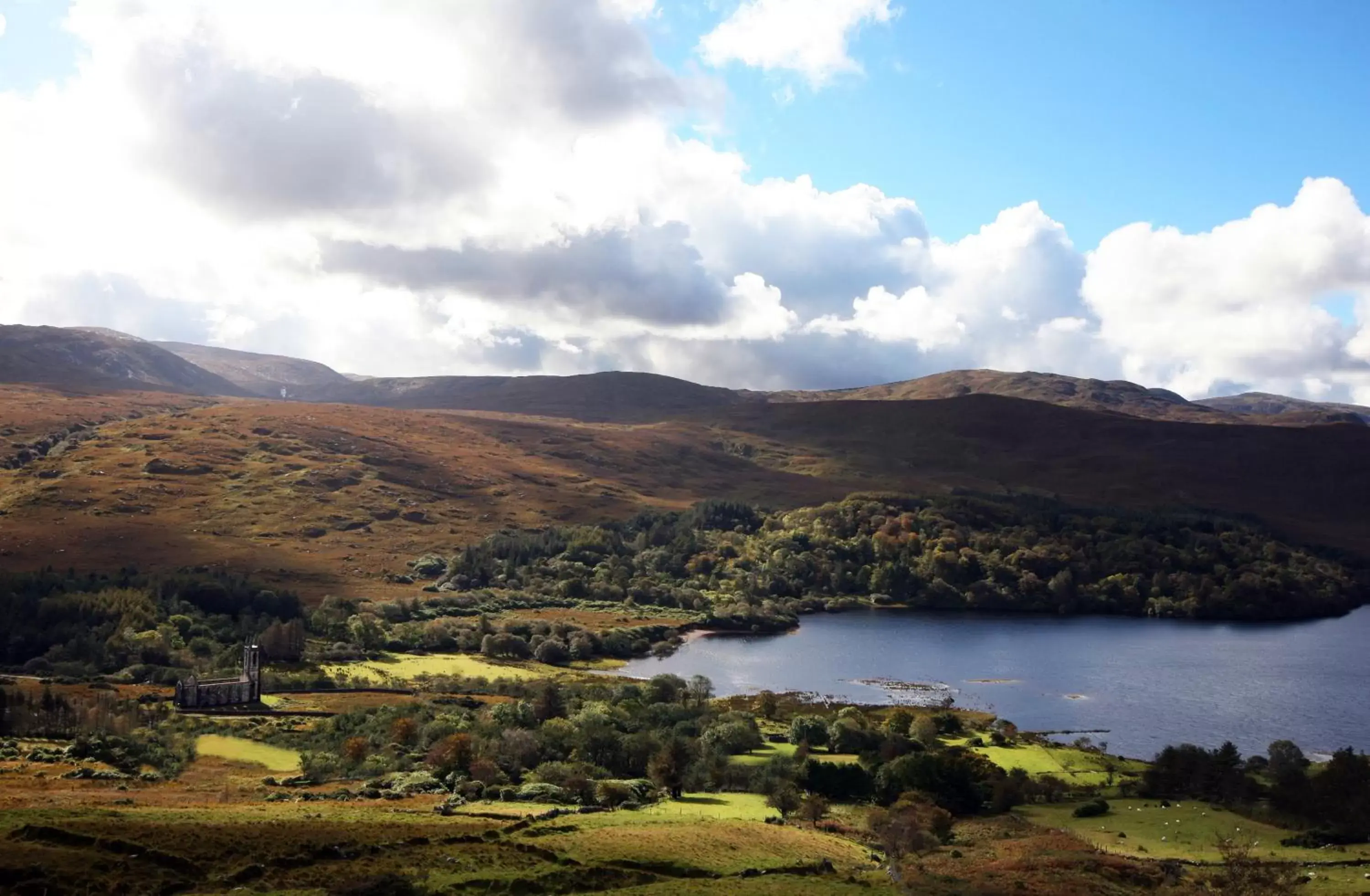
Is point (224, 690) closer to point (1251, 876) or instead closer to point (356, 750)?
point (356, 750)

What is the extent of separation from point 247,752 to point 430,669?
36809 millimetres

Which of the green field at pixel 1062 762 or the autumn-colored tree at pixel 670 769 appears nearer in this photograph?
the autumn-colored tree at pixel 670 769

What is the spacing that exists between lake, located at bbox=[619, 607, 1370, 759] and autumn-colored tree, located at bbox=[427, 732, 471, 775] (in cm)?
4191

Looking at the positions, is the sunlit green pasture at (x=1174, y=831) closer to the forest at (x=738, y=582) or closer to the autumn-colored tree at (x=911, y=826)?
the autumn-colored tree at (x=911, y=826)

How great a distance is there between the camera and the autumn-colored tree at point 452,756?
158 feet

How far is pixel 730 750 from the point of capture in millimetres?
56938

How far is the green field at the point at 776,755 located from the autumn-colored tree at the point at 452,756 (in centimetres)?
1373

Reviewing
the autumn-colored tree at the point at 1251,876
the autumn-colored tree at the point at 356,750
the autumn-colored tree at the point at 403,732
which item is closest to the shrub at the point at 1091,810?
the autumn-colored tree at the point at 1251,876

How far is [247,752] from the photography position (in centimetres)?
5466

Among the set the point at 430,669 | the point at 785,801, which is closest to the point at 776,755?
the point at 785,801

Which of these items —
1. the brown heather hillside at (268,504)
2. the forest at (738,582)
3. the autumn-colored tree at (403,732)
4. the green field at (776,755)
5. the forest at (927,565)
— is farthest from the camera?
the forest at (927,565)

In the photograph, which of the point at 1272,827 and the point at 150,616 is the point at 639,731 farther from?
the point at 150,616

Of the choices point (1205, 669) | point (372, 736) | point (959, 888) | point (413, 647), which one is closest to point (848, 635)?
point (1205, 669)

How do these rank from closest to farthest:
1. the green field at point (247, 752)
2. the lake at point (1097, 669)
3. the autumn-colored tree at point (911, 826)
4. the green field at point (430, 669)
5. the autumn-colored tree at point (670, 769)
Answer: the autumn-colored tree at point (911, 826), the autumn-colored tree at point (670, 769), the green field at point (247, 752), the lake at point (1097, 669), the green field at point (430, 669)
